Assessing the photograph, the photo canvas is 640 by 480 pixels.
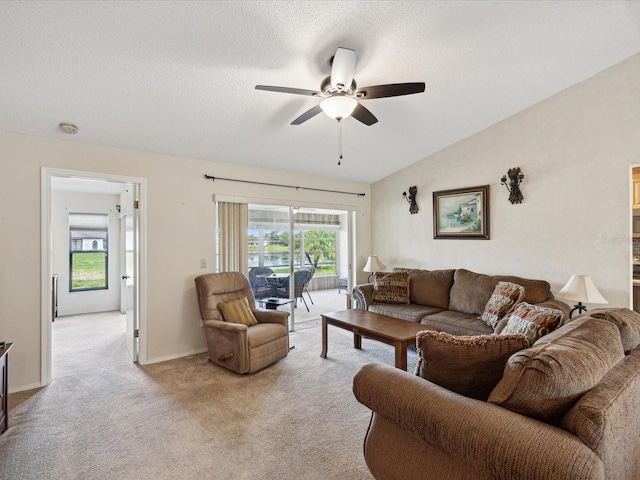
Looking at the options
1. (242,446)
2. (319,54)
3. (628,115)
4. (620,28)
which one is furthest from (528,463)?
(628,115)

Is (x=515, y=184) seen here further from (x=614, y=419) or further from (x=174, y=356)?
(x=174, y=356)

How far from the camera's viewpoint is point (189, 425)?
7.95ft

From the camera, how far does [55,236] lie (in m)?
5.86

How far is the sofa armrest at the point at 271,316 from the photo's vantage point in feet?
12.3

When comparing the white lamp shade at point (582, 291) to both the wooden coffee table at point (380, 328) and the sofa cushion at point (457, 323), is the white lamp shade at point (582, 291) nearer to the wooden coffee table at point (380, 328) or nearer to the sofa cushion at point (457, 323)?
the sofa cushion at point (457, 323)

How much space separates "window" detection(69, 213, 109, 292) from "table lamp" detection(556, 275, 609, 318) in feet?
23.8

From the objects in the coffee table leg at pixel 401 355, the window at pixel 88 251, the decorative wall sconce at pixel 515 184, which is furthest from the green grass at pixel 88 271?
the decorative wall sconce at pixel 515 184

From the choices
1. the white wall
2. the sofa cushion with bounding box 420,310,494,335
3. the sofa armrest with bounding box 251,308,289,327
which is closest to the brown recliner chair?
the sofa armrest with bounding box 251,308,289,327

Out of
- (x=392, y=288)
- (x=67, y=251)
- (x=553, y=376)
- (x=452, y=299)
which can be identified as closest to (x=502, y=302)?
(x=452, y=299)

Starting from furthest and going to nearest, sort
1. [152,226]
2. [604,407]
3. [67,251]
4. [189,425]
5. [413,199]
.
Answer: [67,251] < [413,199] < [152,226] < [189,425] < [604,407]

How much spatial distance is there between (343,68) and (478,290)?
118 inches

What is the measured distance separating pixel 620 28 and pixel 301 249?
6418 millimetres

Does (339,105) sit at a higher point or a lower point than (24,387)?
higher

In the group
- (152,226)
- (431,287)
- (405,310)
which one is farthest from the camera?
(431,287)
